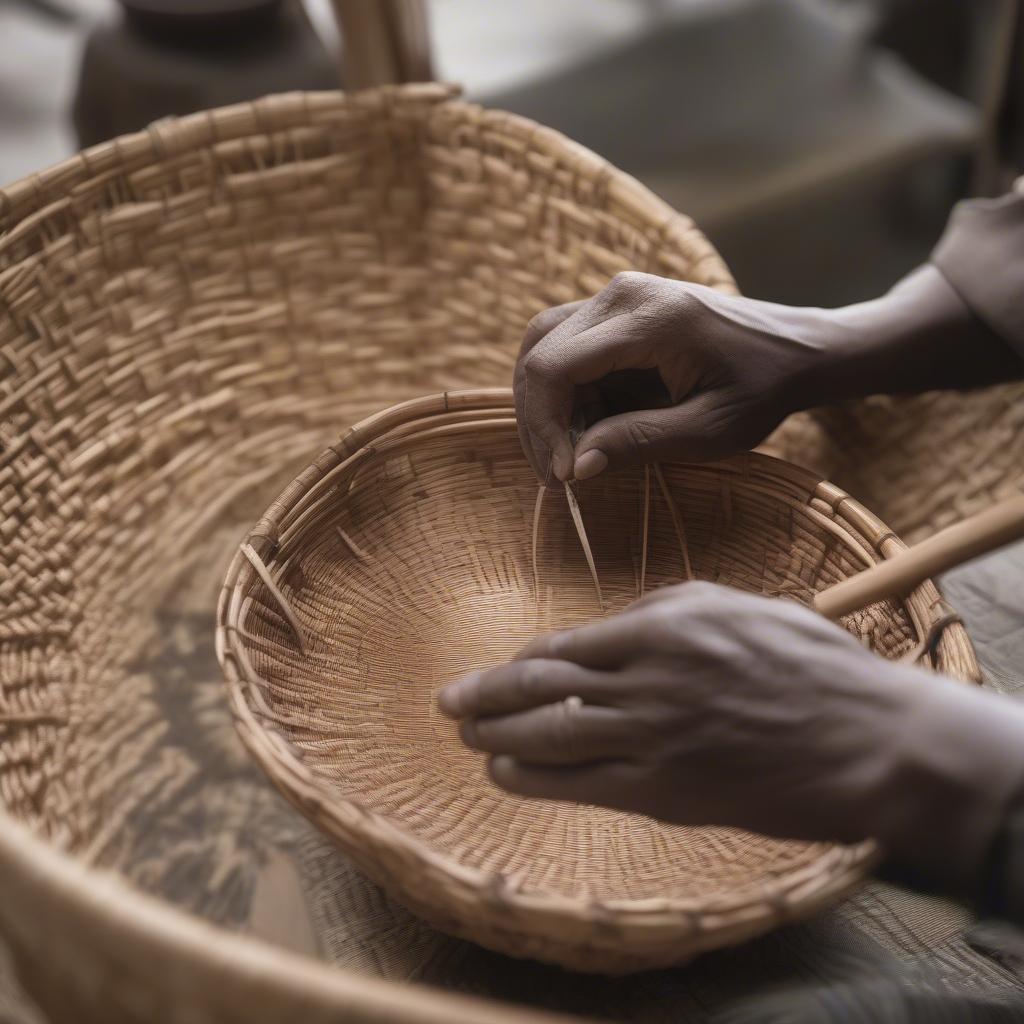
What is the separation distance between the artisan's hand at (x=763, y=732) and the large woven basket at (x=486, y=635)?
0.05 meters

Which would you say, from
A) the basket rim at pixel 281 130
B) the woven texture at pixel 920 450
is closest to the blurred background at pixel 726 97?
the basket rim at pixel 281 130

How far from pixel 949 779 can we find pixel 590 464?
1.06ft

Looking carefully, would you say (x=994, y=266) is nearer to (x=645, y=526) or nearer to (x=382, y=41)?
(x=645, y=526)

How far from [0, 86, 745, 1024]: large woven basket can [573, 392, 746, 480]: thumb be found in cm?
13

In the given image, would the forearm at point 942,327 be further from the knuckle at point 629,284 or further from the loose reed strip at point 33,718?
the loose reed strip at point 33,718

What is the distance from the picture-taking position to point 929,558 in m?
0.70

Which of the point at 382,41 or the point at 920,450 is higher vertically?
the point at 382,41

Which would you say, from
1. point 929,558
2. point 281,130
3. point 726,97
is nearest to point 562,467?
point 929,558

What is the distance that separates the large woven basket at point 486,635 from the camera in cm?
59

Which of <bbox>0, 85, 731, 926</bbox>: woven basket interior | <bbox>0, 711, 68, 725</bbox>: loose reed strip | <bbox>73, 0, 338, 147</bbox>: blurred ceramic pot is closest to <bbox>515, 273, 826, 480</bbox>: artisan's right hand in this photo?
<bbox>0, 85, 731, 926</bbox>: woven basket interior

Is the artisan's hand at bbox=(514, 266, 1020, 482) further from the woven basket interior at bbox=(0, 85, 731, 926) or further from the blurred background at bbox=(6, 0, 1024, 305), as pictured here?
the blurred background at bbox=(6, 0, 1024, 305)

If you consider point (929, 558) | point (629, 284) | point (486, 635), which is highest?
point (629, 284)

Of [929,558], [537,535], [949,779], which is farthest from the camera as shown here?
[537,535]

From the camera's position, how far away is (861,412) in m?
0.95
